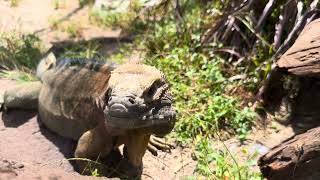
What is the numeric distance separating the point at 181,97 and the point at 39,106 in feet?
4.84

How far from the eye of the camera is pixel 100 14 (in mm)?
8242

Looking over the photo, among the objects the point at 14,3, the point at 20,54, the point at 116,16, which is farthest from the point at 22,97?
the point at 14,3

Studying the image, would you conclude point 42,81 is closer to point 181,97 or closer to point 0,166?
point 181,97

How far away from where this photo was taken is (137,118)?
3359mm

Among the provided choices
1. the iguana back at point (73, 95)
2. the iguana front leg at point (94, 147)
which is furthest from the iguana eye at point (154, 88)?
the iguana front leg at point (94, 147)

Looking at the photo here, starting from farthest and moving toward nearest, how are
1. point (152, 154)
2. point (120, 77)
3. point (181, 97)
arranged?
point (181, 97) → point (152, 154) → point (120, 77)

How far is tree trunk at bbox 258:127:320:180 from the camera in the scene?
151 inches

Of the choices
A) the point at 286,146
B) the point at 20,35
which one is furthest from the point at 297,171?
the point at 20,35

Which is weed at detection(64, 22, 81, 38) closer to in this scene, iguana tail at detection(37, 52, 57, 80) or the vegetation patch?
the vegetation patch

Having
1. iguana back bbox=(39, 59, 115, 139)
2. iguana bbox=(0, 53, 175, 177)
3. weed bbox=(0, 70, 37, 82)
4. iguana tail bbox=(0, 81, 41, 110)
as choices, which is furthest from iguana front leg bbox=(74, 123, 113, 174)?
weed bbox=(0, 70, 37, 82)

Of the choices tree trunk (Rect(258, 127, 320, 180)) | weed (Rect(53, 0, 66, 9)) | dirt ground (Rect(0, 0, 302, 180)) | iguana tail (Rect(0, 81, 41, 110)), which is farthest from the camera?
weed (Rect(53, 0, 66, 9))

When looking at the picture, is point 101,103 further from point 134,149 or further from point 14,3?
point 14,3

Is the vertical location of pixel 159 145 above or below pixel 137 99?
below

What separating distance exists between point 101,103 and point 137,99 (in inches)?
20.7
